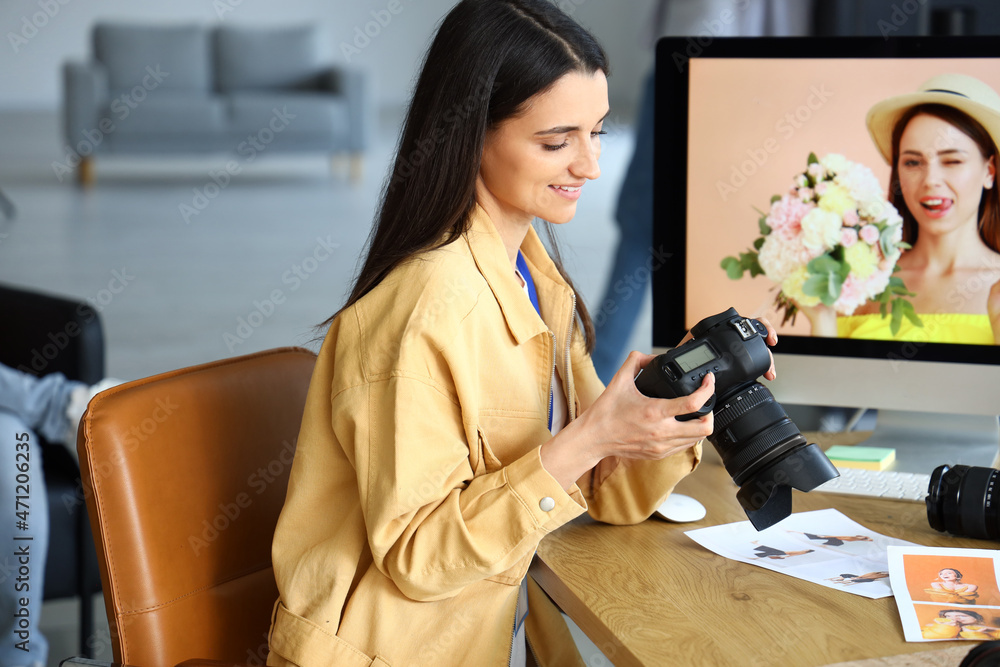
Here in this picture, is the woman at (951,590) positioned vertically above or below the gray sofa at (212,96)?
below

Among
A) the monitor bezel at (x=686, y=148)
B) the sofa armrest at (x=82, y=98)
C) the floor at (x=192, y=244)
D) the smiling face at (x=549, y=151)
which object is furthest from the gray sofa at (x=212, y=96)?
the smiling face at (x=549, y=151)

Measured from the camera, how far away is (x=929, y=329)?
4.37 feet

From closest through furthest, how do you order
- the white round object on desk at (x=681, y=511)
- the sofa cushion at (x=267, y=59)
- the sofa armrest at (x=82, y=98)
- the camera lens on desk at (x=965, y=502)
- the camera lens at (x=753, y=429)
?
the camera lens at (x=753, y=429) → the camera lens on desk at (x=965, y=502) → the white round object on desk at (x=681, y=511) → the sofa armrest at (x=82, y=98) → the sofa cushion at (x=267, y=59)

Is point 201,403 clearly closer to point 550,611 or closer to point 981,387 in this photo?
point 550,611

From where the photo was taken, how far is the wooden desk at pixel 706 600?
89cm

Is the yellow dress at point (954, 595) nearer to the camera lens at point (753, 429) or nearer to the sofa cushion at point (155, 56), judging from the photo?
the camera lens at point (753, 429)

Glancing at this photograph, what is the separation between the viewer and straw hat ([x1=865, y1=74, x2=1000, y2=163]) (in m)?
1.29

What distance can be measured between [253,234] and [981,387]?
18.2ft

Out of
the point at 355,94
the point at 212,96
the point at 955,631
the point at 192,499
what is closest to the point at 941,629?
the point at 955,631

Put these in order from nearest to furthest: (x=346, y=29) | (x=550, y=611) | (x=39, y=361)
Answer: (x=550, y=611) → (x=39, y=361) → (x=346, y=29)

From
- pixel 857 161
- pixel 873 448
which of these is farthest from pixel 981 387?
pixel 857 161

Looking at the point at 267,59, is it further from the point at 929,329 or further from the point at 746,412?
the point at 746,412

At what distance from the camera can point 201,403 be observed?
118 centimetres

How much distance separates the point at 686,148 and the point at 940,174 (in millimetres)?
346
